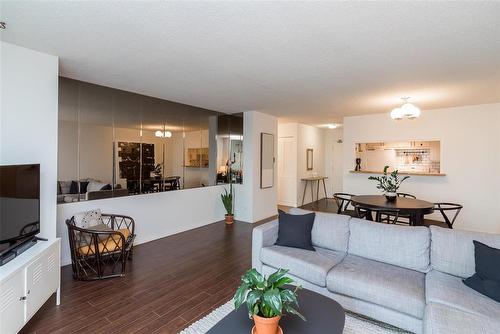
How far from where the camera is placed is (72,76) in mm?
3379

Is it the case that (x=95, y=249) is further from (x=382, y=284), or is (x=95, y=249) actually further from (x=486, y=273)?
(x=486, y=273)

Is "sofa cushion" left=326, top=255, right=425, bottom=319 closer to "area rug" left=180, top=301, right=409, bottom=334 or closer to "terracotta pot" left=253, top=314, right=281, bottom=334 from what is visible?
"area rug" left=180, top=301, right=409, bottom=334

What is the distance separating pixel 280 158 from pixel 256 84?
4.49m

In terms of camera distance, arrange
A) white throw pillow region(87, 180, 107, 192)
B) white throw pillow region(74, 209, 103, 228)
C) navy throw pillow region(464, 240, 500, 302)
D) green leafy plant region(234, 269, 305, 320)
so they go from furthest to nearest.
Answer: white throw pillow region(87, 180, 107, 192), white throw pillow region(74, 209, 103, 228), navy throw pillow region(464, 240, 500, 302), green leafy plant region(234, 269, 305, 320)

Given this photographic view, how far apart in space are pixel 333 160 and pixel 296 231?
6.63m

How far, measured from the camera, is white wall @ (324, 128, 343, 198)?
8820 mm

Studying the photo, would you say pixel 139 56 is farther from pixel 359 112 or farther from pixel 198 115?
pixel 359 112

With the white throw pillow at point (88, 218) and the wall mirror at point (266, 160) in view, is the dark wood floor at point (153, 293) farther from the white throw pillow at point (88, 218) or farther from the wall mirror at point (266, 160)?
the wall mirror at point (266, 160)

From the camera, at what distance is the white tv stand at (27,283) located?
1732 mm

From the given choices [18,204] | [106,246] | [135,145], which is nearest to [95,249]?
[106,246]

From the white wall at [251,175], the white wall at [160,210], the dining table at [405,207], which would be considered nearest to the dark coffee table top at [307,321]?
the dining table at [405,207]

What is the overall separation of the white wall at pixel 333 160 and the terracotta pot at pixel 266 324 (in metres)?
7.97

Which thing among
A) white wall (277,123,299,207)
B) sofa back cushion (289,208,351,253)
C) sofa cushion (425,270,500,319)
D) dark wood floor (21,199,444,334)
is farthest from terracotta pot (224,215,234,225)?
sofa cushion (425,270,500,319)

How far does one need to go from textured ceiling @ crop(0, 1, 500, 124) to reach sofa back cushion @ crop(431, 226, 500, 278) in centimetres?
178
